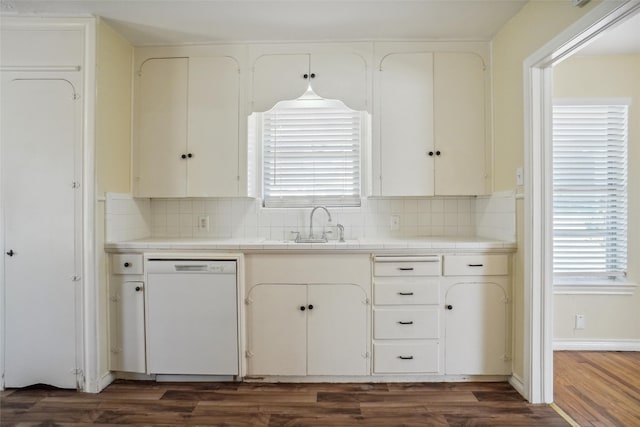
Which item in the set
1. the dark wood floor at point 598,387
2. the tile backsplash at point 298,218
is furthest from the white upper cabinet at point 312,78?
the dark wood floor at point 598,387

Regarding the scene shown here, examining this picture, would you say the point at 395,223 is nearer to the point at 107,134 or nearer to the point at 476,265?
the point at 476,265

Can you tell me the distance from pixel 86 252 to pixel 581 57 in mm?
4042

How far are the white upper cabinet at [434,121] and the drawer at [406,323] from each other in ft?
2.97

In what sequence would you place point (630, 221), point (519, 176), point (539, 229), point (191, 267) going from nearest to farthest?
point (539, 229)
point (519, 176)
point (191, 267)
point (630, 221)

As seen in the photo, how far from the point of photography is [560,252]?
2893 millimetres

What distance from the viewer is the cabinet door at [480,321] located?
2.29 meters

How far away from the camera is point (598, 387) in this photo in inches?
89.7

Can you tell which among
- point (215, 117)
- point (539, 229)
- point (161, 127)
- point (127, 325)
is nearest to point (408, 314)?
point (539, 229)

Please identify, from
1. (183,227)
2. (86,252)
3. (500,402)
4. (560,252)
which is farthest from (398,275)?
(86,252)

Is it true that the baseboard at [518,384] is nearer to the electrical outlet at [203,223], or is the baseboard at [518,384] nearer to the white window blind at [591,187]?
the white window blind at [591,187]

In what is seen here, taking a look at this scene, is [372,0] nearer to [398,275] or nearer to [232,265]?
[398,275]

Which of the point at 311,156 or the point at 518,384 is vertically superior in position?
the point at 311,156

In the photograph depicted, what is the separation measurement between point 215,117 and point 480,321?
7.91ft

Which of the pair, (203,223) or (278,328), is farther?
(203,223)
